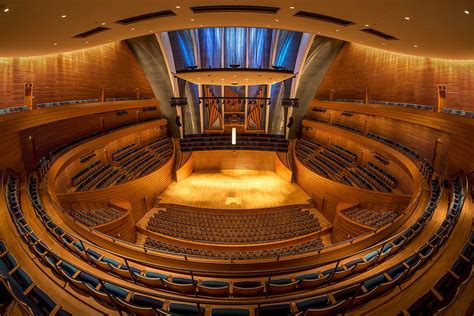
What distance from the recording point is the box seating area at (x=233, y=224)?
9008 millimetres

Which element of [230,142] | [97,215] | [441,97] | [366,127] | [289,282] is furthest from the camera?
[230,142]

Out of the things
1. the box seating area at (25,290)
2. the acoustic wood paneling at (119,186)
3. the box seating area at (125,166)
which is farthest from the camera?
the box seating area at (125,166)

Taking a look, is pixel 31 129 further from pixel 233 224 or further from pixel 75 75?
pixel 233 224

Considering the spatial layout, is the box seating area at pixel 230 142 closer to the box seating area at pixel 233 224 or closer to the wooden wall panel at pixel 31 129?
the wooden wall panel at pixel 31 129

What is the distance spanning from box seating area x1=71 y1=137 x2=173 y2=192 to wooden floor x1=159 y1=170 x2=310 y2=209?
→ 1.72 meters

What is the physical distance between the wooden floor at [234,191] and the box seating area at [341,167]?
5.59ft

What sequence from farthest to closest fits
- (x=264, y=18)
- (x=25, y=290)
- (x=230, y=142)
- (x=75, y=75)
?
(x=230, y=142)
(x=75, y=75)
(x=264, y=18)
(x=25, y=290)

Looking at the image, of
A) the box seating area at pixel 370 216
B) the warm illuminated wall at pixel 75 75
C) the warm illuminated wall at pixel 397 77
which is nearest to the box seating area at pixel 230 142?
the warm illuminated wall at pixel 75 75

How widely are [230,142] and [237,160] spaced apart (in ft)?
Result: 4.25

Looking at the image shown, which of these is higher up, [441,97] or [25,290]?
[441,97]

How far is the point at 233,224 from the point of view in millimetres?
10055

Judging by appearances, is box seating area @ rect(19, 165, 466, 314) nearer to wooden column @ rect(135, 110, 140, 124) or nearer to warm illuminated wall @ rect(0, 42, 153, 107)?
warm illuminated wall @ rect(0, 42, 153, 107)

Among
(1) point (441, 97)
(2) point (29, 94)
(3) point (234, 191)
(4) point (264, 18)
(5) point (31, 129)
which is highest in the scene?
(4) point (264, 18)

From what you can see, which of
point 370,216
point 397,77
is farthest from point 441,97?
point 370,216
